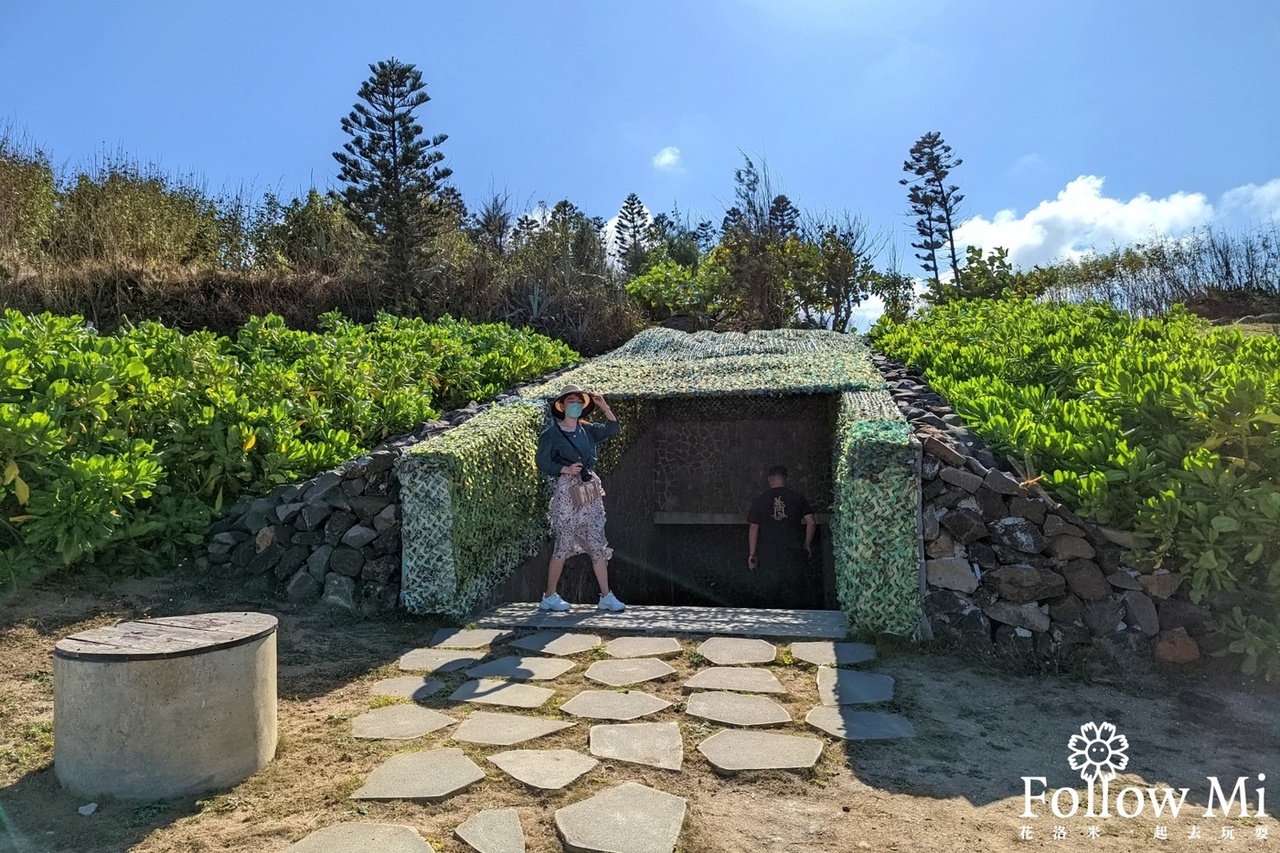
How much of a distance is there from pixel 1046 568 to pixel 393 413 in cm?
486

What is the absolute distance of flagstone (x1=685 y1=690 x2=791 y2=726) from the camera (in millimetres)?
3369

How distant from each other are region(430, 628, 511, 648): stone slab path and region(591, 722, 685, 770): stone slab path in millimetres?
1450

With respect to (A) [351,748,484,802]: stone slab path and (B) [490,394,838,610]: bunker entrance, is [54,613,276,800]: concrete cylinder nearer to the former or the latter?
(A) [351,748,484,802]: stone slab path

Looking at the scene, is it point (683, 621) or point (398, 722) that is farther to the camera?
point (683, 621)

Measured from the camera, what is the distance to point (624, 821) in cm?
250

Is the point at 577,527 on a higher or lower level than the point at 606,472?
lower

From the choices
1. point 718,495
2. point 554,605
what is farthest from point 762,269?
point 554,605

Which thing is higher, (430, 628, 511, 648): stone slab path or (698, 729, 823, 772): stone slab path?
(430, 628, 511, 648): stone slab path

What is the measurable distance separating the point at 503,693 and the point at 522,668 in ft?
1.23

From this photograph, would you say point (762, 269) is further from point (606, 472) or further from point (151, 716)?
point (151, 716)

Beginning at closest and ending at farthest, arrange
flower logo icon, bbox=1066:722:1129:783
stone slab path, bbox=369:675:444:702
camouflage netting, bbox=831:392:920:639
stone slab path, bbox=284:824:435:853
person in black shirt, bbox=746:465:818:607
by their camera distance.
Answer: stone slab path, bbox=284:824:435:853, flower logo icon, bbox=1066:722:1129:783, stone slab path, bbox=369:675:444:702, camouflage netting, bbox=831:392:920:639, person in black shirt, bbox=746:465:818:607

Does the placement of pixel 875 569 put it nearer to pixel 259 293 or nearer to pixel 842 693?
pixel 842 693

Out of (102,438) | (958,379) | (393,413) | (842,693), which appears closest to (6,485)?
(102,438)

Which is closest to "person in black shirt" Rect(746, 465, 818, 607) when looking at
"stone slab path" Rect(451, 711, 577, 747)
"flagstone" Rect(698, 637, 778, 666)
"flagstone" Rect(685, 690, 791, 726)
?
"flagstone" Rect(698, 637, 778, 666)
